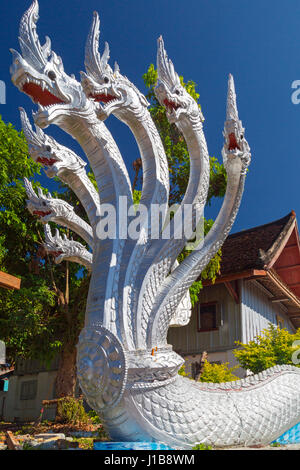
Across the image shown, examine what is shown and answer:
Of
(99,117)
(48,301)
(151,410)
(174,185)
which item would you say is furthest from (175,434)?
(174,185)

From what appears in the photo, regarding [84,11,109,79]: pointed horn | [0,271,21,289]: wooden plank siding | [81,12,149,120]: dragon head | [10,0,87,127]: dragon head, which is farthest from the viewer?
[0,271,21,289]: wooden plank siding

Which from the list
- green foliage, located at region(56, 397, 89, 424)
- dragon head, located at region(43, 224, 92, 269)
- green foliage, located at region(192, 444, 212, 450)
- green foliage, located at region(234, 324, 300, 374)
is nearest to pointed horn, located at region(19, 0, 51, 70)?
dragon head, located at region(43, 224, 92, 269)

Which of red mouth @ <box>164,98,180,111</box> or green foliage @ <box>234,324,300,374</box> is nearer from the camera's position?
red mouth @ <box>164,98,180,111</box>

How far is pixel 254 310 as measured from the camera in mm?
12484

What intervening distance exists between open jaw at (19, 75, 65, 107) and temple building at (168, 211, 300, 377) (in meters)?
7.90

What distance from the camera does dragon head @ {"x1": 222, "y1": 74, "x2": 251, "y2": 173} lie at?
195 inches

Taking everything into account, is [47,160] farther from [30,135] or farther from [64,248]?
[64,248]

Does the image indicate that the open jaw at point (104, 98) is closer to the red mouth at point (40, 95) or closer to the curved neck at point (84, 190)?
the red mouth at point (40, 95)

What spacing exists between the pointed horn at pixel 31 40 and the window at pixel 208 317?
9.53 m

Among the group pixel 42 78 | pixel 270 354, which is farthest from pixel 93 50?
pixel 270 354

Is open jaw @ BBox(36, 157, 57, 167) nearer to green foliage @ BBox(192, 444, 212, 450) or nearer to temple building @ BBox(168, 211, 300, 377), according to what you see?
green foliage @ BBox(192, 444, 212, 450)

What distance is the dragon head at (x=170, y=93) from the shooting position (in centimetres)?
467

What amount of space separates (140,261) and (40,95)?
168 centimetres
